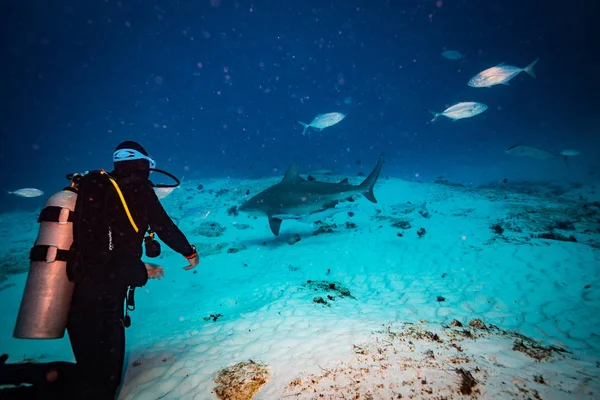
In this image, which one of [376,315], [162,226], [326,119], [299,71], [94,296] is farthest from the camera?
[299,71]

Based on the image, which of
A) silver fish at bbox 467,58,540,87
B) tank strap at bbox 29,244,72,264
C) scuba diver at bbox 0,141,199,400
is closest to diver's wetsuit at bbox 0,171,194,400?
scuba diver at bbox 0,141,199,400

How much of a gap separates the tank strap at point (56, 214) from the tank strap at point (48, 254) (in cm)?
25

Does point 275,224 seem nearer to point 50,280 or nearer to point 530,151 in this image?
point 50,280

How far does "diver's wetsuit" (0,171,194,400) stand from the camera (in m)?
2.34

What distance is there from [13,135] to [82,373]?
280ft

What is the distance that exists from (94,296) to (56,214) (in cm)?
90

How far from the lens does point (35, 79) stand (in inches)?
1790

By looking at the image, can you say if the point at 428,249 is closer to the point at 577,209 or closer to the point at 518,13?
the point at 577,209

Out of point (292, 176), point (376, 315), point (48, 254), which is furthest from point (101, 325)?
point (292, 176)

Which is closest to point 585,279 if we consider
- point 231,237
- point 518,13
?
point 231,237

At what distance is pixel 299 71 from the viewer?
75938 mm

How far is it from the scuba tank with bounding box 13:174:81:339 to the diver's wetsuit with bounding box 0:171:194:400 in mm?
127

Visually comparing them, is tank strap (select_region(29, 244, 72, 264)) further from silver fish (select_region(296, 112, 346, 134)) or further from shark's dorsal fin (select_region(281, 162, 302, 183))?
silver fish (select_region(296, 112, 346, 134))

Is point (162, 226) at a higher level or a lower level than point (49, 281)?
higher
